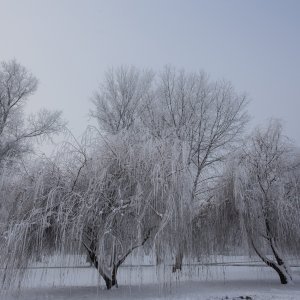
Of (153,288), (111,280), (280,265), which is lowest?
(153,288)

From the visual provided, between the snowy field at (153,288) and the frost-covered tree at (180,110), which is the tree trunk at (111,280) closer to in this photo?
the snowy field at (153,288)

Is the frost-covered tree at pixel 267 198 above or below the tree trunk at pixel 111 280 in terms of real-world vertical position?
above

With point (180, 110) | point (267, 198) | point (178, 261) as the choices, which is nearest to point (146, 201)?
point (178, 261)

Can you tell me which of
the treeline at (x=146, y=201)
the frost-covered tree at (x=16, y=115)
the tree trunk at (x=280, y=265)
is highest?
the frost-covered tree at (x=16, y=115)

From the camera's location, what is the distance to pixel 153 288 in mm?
8477

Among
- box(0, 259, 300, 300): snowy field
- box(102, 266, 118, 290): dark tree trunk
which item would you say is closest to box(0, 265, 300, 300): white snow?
box(0, 259, 300, 300): snowy field

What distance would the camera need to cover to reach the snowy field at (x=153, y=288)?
7402 mm

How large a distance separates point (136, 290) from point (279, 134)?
577 centimetres

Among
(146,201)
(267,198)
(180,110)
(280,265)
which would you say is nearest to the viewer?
(146,201)

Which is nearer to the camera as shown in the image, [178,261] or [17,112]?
[178,261]

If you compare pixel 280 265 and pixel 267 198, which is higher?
pixel 267 198

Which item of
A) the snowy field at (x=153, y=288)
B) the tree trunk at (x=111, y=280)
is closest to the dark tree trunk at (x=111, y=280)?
the tree trunk at (x=111, y=280)

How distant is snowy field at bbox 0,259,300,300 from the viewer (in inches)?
291

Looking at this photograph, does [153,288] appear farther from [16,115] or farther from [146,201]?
[16,115]
